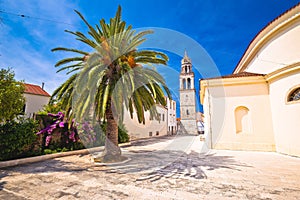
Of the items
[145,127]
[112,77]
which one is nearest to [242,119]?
[112,77]

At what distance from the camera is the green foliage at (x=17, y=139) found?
6535mm

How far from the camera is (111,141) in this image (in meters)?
7.34

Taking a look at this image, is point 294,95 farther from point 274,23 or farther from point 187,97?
point 187,97

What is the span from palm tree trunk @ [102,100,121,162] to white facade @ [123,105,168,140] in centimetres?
724

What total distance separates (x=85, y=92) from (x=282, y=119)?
35.8ft

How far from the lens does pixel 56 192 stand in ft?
12.5

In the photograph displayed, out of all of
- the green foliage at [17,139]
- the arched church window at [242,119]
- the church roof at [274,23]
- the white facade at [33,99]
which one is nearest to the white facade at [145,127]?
the arched church window at [242,119]

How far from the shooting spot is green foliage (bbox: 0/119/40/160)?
6.54 metres

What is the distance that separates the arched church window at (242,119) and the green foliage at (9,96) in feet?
41.0

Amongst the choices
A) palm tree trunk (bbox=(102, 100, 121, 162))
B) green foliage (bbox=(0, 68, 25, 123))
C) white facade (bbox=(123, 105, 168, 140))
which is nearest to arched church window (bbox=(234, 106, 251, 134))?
white facade (bbox=(123, 105, 168, 140))

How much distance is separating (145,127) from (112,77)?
52.2ft

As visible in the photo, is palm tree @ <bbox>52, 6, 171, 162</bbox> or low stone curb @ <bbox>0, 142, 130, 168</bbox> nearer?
low stone curb @ <bbox>0, 142, 130, 168</bbox>

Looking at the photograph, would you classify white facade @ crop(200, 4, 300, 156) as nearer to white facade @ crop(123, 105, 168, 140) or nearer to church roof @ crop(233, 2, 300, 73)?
church roof @ crop(233, 2, 300, 73)

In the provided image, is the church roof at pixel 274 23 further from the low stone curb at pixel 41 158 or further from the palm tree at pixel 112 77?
the low stone curb at pixel 41 158
